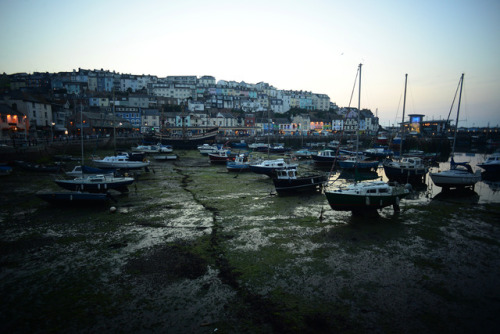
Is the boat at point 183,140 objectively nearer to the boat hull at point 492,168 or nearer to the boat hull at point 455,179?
the boat hull at point 455,179

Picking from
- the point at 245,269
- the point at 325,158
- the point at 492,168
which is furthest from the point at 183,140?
the point at 245,269

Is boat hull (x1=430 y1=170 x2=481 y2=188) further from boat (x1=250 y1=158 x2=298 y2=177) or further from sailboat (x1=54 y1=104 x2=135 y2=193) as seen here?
sailboat (x1=54 y1=104 x2=135 y2=193)

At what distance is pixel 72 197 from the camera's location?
18.1 metres

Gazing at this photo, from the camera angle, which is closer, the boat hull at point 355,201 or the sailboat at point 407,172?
the boat hull at point 355,201

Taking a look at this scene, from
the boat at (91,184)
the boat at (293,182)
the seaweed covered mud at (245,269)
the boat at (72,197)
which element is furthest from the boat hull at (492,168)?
the boat at (72,197)

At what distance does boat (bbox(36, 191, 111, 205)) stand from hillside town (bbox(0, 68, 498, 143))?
43.2 metres

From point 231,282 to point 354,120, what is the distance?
131973 mm

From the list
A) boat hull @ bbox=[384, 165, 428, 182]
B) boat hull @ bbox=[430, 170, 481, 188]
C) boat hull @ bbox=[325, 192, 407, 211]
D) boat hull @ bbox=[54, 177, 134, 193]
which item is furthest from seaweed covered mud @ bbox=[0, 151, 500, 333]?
boat hull @ bbox=[384, 165, 428, 182]

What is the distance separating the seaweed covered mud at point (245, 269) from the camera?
7902 mm

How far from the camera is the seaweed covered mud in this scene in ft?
25.9

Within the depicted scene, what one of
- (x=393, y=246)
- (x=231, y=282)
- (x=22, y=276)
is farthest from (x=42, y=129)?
(x=393, y=246)

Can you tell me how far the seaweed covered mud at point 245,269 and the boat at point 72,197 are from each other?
0.66 meters

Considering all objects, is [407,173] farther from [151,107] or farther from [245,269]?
[151,107]

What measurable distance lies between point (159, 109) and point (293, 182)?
329ft
